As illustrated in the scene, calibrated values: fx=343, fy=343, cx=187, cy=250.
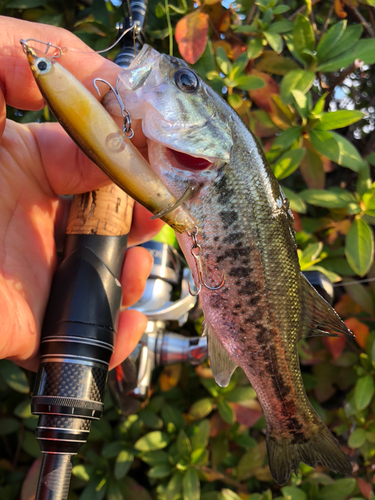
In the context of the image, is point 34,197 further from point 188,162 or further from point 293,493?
point 293,493

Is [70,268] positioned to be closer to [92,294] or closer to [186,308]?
[92,294]

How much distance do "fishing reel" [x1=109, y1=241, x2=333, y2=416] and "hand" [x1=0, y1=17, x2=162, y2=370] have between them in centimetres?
13

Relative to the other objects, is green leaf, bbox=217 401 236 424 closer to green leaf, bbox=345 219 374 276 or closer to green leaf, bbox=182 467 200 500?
green leaf, bbox=182 467 200 500

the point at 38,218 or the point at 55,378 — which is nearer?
the point at 55,378

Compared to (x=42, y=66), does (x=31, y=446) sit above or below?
below

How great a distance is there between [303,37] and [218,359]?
1233mm

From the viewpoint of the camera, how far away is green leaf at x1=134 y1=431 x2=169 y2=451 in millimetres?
1295

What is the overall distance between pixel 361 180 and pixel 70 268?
1.15 meters

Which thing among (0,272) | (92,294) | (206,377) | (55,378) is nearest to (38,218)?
(0,272)

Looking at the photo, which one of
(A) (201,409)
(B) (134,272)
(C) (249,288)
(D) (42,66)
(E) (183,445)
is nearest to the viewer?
(D) (42,66)

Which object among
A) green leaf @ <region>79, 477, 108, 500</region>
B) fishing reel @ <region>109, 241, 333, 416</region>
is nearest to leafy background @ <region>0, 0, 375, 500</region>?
green leaf @ <region>79, 477, 108, 500</region>

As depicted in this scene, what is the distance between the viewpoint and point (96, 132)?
605 millimetres

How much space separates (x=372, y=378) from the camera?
138 centimetres

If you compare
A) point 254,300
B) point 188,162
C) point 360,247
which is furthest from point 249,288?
point 360,247
